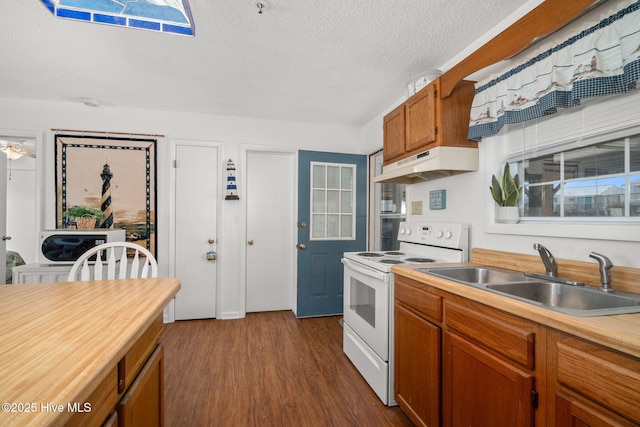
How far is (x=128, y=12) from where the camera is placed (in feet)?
4.68

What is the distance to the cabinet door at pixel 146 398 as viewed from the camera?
883 millimetres

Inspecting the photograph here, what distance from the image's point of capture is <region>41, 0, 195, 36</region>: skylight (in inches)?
54.6

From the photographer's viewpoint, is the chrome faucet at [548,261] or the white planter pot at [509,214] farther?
the white planter pot at [509,214]

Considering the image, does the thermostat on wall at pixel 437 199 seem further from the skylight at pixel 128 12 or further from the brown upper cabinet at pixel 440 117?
the skylight at pixel 128 12

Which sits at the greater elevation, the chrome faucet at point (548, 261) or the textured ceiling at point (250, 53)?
the textured ceiling at point (250, 53)

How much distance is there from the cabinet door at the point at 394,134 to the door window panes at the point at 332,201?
1.16 metres

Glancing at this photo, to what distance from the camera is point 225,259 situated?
11.5 ft

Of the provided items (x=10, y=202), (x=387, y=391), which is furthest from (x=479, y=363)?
(x=10, y=202)

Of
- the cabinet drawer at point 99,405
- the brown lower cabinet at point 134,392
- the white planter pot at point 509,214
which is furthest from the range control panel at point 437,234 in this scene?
the cabinet drawer at point 99,405

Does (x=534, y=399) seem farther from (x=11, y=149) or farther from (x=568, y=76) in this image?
(x=11, y=149)

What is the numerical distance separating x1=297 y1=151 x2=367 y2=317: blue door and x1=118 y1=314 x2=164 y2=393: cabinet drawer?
2.33 meters

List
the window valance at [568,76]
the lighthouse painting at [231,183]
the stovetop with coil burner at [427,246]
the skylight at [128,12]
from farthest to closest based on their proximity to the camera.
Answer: the lighthouse painting at [231,183] < the stovetop with coil burner at [427,246] < the skylight at [128,12] < the window valance at [568,76]

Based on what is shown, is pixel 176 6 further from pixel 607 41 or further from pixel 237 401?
pixel 237 401

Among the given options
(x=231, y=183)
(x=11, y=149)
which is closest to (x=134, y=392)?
(x=231, y=183)
